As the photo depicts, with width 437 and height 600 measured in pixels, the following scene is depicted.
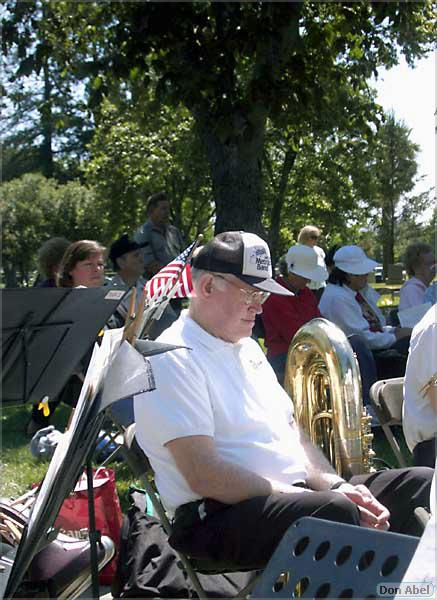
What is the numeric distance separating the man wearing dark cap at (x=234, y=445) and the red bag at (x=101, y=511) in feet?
2.99

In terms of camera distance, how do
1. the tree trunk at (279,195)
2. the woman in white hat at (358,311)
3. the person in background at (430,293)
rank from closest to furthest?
the woman in white hat at (358,311) → the person in background at (430,293) → the tree trunk at (279,195)

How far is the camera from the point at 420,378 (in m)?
2.88

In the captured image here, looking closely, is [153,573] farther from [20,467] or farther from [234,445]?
[20,467]

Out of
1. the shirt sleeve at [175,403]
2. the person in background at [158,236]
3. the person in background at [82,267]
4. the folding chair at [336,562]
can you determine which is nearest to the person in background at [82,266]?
the person in background at [82,267]

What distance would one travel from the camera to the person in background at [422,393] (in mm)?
2818

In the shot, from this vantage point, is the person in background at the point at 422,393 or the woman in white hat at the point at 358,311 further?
the woman in white hat at the point at 358,311

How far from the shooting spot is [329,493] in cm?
230

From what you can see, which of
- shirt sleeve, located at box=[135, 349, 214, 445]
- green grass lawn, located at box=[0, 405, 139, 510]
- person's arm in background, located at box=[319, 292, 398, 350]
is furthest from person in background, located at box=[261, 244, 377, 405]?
shirt sleeve, located at box=[135, 349, 214, 445]

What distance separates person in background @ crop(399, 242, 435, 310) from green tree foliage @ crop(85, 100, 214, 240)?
37.6 ft

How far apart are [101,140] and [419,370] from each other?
18.9 meters

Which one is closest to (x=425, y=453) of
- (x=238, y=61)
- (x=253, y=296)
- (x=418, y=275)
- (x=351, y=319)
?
(x=253, y=296)

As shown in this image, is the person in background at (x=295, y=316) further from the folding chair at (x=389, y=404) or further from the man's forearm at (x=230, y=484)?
the man's forearm at (x=230, y=484)

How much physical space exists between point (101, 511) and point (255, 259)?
1.43m

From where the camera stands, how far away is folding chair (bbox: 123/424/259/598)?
2406mm
